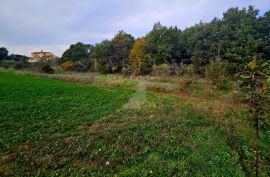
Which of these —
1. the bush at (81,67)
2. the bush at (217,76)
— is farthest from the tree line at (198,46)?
the bush at (217,76)

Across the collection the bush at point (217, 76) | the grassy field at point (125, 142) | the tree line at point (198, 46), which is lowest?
the grassy field at point (125, 142)

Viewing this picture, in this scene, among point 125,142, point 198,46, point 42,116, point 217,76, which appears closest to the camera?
point 125,142

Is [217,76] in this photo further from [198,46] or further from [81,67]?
[81,67]

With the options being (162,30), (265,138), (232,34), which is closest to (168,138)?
(265,138)

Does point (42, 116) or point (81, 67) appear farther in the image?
point (81, 67)

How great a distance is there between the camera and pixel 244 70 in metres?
2.10

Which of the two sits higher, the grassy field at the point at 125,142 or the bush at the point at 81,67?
the bush at the point at 81,67

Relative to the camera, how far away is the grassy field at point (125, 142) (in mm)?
4617

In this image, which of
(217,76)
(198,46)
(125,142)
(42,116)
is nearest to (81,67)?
(198,46)

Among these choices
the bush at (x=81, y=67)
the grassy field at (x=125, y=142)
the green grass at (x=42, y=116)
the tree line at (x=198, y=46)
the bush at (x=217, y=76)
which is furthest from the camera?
the bush at (x=81, y=67)

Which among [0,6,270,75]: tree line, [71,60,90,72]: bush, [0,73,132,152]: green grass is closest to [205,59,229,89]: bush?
[0,6,270,75]: tree line

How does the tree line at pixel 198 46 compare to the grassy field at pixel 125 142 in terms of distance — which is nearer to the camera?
the grassy field at pixel 125 142

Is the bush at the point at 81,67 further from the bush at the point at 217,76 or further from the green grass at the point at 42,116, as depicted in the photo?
the green grass at the point at 42,116

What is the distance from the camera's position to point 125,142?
597 centimetres
